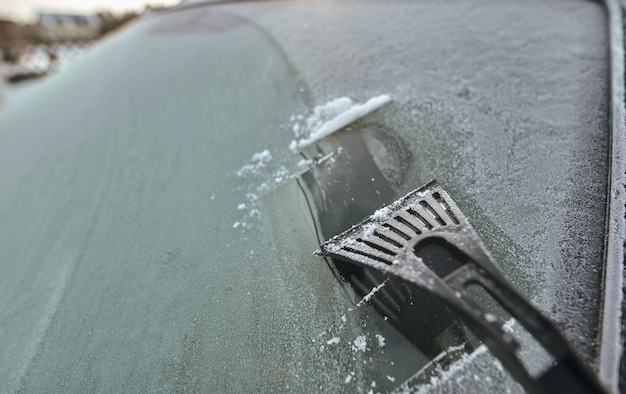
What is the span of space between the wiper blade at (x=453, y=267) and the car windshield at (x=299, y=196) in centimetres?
9

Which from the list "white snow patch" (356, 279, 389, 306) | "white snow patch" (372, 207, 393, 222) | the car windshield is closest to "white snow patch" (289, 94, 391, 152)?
the car windshield

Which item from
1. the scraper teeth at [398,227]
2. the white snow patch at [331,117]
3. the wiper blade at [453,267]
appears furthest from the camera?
the white snow patch at [331,117]

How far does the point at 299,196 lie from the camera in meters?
0.93

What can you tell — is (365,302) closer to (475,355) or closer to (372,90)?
(475,355)

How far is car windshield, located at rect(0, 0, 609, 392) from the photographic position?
0.68 m

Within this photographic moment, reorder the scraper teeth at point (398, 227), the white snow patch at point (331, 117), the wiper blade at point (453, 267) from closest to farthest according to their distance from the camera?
the wiper blade at point (453, 267), the scraper teeth at point (398, 227), the white snow patch at point (331, 117)

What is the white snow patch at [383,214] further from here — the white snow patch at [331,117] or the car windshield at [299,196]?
the white snow patch at [331,117]

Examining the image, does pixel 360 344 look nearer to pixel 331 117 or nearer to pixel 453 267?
pixel 453 267

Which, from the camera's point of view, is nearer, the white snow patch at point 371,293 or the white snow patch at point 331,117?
the white snow patch at point 371,293

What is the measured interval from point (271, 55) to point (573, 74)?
949 mm

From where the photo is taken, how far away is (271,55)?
139 cm

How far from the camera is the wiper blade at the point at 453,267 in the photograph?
0.47 m

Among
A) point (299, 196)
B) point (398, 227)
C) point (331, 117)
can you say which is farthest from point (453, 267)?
point (331, 117)

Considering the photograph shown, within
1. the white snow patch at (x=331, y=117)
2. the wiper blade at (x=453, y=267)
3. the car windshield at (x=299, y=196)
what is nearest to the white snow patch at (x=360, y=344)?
the car windshield at (x=299, y=196)
